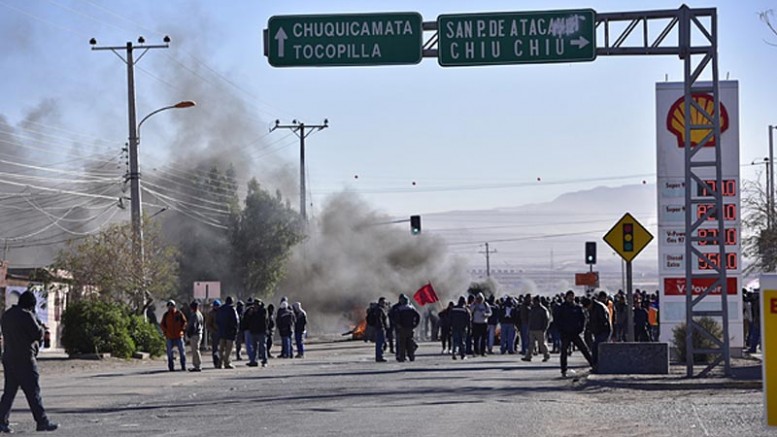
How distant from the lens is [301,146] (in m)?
70.6

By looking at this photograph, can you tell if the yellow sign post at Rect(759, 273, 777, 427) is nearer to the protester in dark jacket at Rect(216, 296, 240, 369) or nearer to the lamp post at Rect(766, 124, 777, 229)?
the protester in dark jacket at Rect(216, 296, 240, 369)

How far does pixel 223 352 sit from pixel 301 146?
38.6 metres

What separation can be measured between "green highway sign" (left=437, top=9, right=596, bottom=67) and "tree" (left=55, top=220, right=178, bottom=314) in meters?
18.2

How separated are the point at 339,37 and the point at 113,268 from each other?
18.1 m

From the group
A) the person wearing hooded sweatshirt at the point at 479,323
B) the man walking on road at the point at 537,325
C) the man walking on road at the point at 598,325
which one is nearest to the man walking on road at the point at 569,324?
the man walking on road at the point at 598,325

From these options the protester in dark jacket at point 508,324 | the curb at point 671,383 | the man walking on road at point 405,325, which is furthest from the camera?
the protester in dark jacket at point 508,324

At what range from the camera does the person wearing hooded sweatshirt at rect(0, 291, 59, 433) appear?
16594mm

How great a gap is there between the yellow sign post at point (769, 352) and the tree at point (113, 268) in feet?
103

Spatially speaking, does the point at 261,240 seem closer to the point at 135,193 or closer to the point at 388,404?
the point at 135,193

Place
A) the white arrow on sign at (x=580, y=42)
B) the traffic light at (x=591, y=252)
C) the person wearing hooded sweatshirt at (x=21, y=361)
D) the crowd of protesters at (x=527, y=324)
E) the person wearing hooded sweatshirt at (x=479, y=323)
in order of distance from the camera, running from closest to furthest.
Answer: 1. the person wearing hooded sweatshirt at (x=21, y=361)
2. the white arrow on sign at (x=580, y=42)
3. the crowd of protesters at (x=527, y=324)
4. the person wearing hooded sweatshirt at (x=479, y=323)
5. the traffic light at (x=591, y=252)

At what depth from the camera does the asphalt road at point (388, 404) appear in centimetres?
1647

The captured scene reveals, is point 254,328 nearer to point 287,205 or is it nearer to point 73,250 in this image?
point 73,250

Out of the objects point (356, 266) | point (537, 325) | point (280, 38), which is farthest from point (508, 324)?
point (356, 266)

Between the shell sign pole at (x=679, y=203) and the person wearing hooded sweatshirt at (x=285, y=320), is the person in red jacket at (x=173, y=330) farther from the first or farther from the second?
the shell sign pole at (x=679, y=203)
